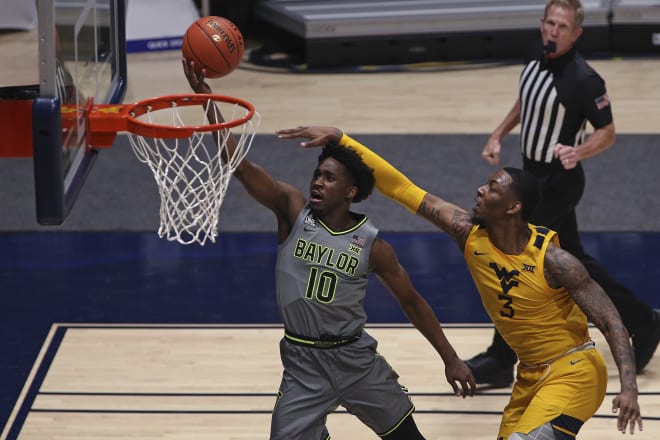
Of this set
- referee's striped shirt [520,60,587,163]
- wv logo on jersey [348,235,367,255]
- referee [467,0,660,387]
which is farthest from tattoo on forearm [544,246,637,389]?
referee's striped shirt [520,60,587,163]

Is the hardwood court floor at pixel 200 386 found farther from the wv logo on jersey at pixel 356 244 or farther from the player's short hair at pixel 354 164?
the player's short hair at pixel 354 164

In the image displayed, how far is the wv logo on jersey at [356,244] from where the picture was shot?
5.09m

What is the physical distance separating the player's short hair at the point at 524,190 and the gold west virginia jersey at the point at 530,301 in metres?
0.09

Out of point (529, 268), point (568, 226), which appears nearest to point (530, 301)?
point (529, 268)

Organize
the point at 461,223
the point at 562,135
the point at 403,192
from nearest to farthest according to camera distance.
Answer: the point at 461,223 → the point at 403,192 → the point at 562,135

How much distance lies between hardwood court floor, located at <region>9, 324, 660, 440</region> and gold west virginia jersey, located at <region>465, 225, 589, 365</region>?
4.15ft

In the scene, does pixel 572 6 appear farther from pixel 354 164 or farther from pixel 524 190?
pixel 354 164

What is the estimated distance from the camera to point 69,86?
16.6 ft

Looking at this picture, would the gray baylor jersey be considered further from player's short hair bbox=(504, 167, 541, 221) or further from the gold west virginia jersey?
player's short hair bbox=(504, 167, 541, 221)

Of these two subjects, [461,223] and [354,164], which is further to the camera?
[461,223]

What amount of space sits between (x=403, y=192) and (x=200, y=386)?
1985 mm

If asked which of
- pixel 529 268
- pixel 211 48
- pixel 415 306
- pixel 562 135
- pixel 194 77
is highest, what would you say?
pixel 211 48

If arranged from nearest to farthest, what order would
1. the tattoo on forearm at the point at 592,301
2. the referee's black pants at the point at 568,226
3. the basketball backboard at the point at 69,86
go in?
the basketball backboard at the point at 69,86 → the tattoo on forearm at the point at 592,301 → the referee's black pants at the point at 568,226

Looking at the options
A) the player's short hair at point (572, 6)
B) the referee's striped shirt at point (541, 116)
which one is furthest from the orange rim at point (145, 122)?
the player's short hair at point (572, 6)
